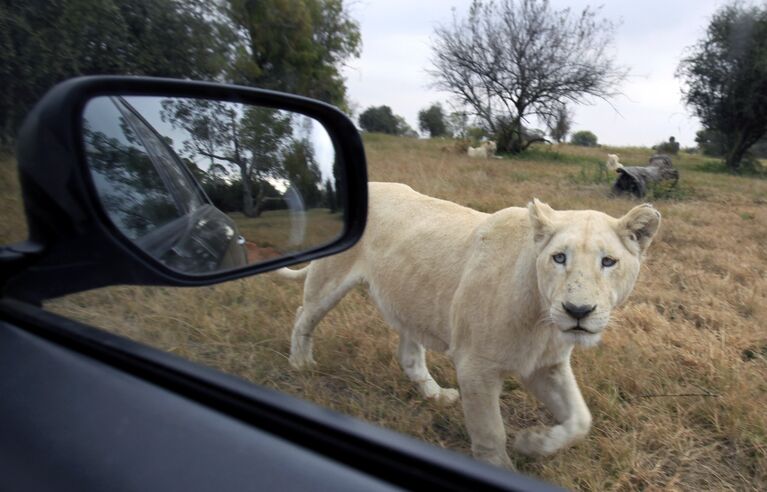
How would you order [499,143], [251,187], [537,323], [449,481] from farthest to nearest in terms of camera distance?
1. [499,143]
2. [537,323]
3. [251,187]
4. [449,481]

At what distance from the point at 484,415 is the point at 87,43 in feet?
7.12

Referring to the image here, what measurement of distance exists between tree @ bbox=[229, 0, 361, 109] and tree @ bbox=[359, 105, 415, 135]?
33.1ft

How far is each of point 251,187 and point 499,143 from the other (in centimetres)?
1644

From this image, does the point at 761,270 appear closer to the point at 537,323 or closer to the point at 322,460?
the point at 537,323

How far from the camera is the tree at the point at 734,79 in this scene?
802 inches

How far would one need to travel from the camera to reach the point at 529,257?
2705 millimetres

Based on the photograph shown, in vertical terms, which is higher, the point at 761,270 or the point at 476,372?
the point at 476,372

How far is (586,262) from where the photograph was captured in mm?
2402

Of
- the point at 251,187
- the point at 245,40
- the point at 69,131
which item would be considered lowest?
the point at 251,187

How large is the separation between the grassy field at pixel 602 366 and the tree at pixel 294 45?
284 centimetres

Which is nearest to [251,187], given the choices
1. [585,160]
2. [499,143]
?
[585,160]

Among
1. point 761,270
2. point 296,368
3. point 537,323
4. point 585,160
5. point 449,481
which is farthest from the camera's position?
point 585,160

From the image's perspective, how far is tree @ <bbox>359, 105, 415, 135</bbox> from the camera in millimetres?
25000

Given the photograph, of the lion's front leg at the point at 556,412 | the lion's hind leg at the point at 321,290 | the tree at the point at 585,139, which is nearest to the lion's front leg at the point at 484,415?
the lion's front leg at the point at 556,412
